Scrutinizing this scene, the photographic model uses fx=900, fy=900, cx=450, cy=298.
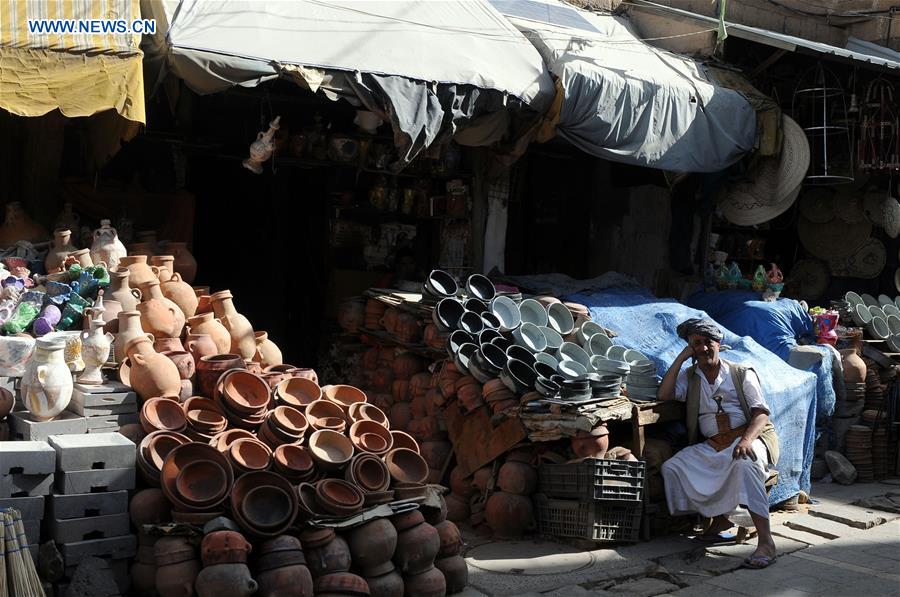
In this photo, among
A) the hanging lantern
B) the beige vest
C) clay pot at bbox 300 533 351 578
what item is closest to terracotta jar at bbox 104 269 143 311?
clay pot at bbox 300 533 351 578

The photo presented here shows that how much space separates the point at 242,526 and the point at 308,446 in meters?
0.78

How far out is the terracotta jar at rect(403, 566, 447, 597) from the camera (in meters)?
4.84

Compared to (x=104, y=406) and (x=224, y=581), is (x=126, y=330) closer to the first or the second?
(x=104, y=406)

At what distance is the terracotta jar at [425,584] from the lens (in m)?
4.84

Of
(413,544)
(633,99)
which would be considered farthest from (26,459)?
(633,99)

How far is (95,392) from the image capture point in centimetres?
512

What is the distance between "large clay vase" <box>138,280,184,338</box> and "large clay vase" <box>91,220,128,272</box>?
2.14ft

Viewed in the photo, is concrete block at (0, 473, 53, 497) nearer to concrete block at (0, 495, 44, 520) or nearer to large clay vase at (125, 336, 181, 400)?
concrete block at (0, 495, 44, 520)

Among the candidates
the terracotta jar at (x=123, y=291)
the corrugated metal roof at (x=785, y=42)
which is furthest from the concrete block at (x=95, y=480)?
the corrugated metal roof at (x=785, y=42)

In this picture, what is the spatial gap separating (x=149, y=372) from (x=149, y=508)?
94cm

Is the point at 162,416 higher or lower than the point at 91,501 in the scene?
higher

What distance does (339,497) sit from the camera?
4.95 metres

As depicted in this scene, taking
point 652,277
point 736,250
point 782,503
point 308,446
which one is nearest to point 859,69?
point 736,250

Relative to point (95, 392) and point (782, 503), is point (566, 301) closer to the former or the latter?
point (782, 503)
